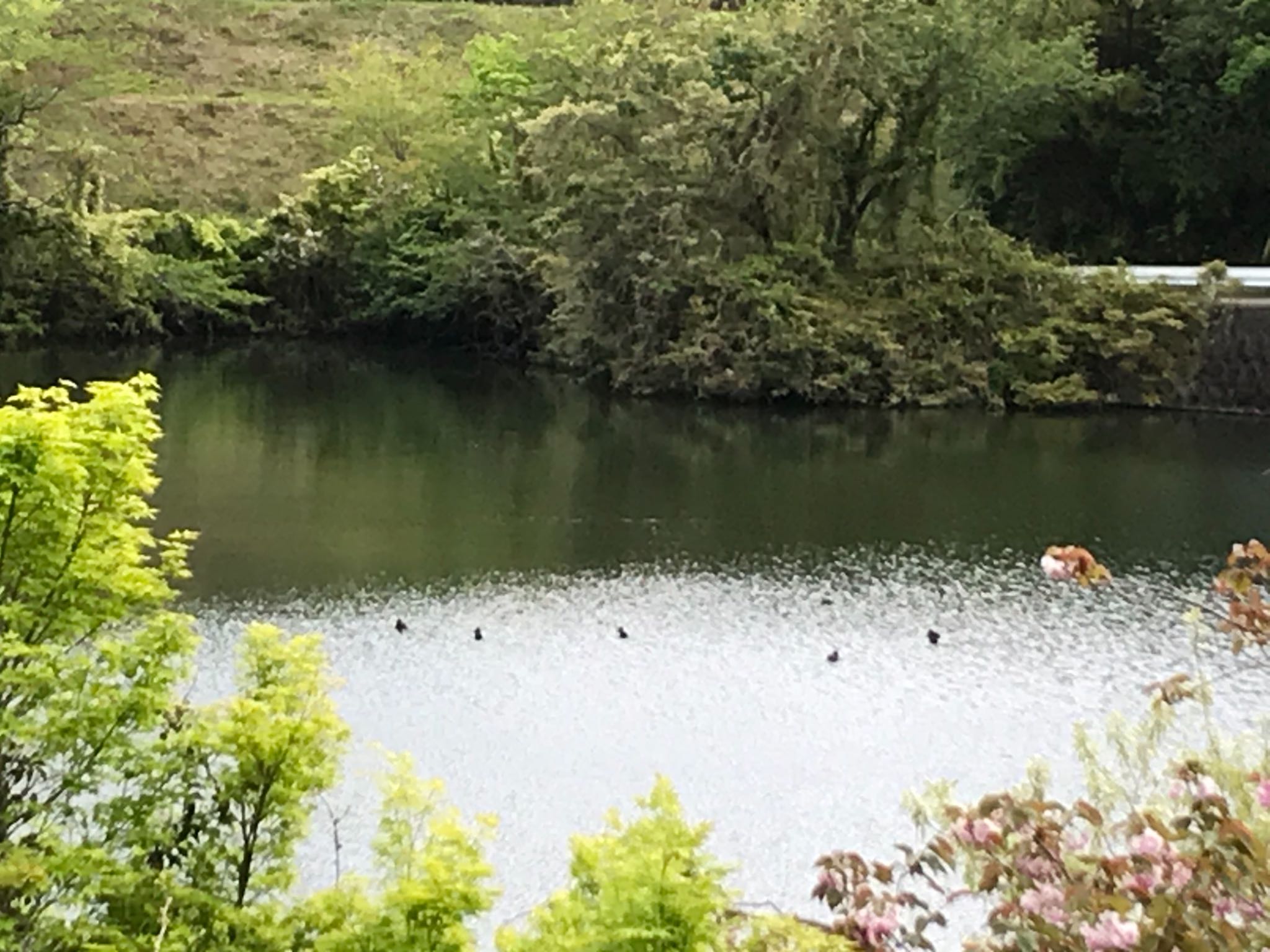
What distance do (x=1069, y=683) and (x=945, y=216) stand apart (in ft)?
56.1

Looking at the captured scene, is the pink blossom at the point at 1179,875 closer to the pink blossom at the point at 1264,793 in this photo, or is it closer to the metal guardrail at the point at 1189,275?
the pink blossom at the point at 1264,793

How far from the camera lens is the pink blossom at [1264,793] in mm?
3486

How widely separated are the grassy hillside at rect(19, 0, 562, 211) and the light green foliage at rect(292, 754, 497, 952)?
2997 cm

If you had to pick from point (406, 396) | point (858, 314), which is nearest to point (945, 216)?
point (858, 314)

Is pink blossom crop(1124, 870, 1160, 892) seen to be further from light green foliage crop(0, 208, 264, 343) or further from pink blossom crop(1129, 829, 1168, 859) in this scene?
light green foliage crop(0, 208, 264, 343)

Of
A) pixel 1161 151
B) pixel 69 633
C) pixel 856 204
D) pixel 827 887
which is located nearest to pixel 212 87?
pixel 856 204

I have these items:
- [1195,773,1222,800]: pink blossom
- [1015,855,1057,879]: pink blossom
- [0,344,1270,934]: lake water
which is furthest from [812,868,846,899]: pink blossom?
[0,344,1270,934]: lake water

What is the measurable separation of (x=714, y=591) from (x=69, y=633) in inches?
385

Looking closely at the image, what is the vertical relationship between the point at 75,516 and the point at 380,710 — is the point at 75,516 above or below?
above

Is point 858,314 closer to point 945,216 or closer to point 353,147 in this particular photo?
point 945,216

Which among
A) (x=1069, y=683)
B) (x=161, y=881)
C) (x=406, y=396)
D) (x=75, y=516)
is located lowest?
(x=406, y=396)

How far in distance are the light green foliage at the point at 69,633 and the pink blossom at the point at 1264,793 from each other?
3501 millimetres

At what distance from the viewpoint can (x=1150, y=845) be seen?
370cm

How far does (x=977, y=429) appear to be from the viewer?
952 inches
